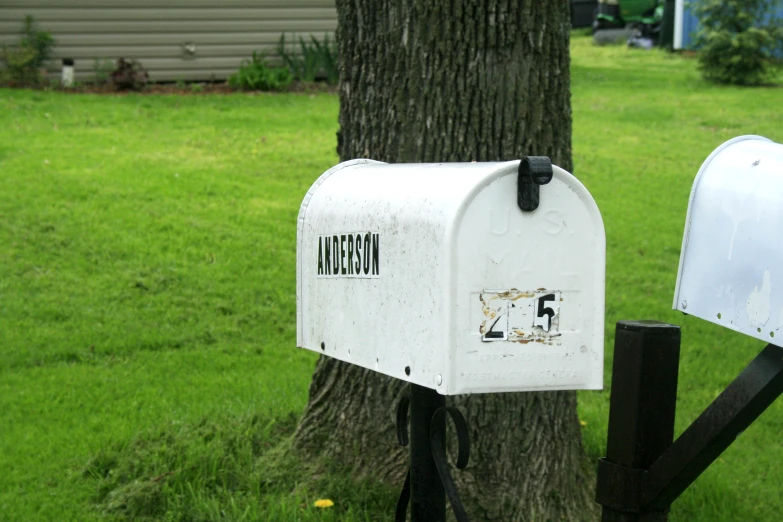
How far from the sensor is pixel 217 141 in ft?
34.8

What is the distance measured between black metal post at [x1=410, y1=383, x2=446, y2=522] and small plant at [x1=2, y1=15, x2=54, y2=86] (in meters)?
12.5

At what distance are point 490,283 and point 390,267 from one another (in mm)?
309

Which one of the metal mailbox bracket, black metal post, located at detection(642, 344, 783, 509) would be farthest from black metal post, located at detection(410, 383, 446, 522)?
black metal post, located at detection(642, 344, 783, 509)

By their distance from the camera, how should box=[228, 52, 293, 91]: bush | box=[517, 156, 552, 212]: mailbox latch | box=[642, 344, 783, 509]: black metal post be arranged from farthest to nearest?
1. box=[228, 52, 293, 91]: bush
2. box=[642, 344, 783, 509]: black metal post
3. box=[517, 156, 552, 212]: mailbox latch

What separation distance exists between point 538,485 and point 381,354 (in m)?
1.65

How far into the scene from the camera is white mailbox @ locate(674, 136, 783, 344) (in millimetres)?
2137

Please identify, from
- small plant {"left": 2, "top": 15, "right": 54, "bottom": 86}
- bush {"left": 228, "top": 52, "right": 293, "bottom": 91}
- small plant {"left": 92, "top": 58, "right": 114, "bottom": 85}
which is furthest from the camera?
bush {"left": 228, "top": 52, "right": 293, "bottom": 91}

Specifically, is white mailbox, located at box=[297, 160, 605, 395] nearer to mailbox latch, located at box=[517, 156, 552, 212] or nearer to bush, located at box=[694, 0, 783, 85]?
mailbox latch, located at box=[517, 156, 552, 212]

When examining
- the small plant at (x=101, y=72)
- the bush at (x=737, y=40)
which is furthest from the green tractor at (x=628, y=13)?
the small plant at (x=101, y=72)

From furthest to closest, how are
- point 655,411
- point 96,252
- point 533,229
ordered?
1. point 96,252
2. point 655,411
3. point 533,229

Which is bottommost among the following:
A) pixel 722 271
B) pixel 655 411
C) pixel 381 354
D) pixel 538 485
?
pixel 538 485

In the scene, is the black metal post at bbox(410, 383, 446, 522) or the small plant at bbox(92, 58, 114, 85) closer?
the black metal post at bbox(410, 383, 446, 522)

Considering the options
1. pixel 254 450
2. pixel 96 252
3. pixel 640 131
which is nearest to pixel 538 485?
pixel 254 450

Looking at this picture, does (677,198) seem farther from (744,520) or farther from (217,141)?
(744,520)
